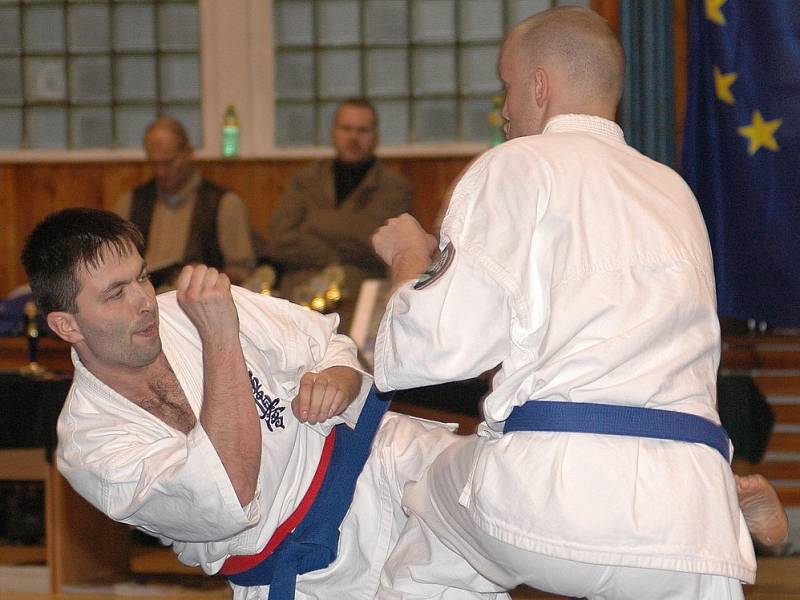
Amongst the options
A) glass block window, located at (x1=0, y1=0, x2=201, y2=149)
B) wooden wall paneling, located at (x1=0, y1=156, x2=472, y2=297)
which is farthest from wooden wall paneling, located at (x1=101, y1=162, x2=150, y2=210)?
glass block window, located at (x1=0, y1=0, x2=201, y2=149)

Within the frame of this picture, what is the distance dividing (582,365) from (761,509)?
56cm

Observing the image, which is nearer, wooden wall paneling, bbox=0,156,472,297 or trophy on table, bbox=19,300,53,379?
trophy on table, bbox=19,300,53,379

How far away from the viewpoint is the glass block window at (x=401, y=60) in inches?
261

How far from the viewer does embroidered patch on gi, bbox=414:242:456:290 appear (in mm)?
1769

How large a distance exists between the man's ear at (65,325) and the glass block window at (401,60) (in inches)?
178

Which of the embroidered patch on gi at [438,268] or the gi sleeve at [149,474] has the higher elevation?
the embroidered patch on gi at [438,268]

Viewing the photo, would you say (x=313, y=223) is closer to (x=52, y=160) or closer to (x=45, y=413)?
(x=45, y=413)

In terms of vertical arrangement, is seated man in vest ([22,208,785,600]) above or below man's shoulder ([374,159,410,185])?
below

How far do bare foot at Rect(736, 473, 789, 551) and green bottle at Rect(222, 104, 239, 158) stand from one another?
5.01 metres

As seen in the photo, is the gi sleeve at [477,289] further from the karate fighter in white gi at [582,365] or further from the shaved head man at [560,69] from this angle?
the shaved head man at [560,69]

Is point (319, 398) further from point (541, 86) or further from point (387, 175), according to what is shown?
point (387, 175)

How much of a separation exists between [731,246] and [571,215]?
3066mm

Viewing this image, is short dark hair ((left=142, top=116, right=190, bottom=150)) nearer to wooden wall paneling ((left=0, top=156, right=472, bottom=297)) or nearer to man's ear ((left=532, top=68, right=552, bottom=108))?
wooden wall paneling ((left=0, top=156, right=472, bottom=297))

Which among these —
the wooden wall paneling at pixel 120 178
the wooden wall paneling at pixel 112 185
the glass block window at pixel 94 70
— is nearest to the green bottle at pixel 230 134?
the wooden wall paneling at pixel 112 185
